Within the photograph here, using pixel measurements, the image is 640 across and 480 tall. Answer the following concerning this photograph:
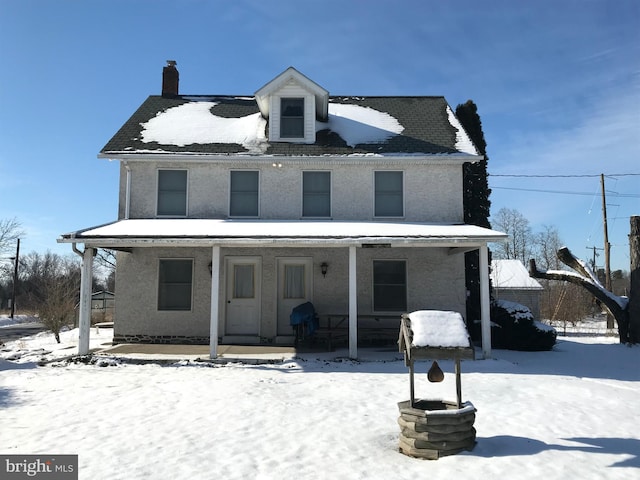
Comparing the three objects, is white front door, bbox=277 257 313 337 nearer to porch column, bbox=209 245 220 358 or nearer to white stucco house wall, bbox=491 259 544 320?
porch column, bbox=209 245 220 358

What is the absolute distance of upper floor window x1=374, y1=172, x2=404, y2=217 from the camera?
13883mm

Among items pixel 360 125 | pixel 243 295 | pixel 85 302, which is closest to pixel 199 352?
pixel 243 295

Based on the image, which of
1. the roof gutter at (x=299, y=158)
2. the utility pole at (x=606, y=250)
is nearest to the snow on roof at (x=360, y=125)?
the roof gutter at (x=299, y=158)

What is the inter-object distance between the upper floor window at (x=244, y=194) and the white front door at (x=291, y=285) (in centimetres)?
172

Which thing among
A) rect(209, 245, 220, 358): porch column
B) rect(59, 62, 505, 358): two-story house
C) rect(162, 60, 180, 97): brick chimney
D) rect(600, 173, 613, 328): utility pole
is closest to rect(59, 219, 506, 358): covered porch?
rect(209, 245, 220, 358): porch column

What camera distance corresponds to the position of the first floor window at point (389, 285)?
13.8 m

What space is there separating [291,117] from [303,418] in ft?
33.0

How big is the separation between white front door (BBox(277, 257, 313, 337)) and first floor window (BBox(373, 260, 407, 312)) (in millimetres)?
1941

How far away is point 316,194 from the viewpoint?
547 inches

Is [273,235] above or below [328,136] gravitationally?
below

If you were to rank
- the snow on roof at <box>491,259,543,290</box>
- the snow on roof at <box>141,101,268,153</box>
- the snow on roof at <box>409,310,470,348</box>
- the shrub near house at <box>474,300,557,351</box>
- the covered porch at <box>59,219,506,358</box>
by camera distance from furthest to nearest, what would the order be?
the snow on roof at <box>491,259,543,290</box>, the snow on roof at <box>141,101,268,153</box>, the shrub near house at <box>474,300,557,351</box>, the covered porch at <box>59,219,506,358</box>, the snow on roof at <box>409,310,470,348</box>

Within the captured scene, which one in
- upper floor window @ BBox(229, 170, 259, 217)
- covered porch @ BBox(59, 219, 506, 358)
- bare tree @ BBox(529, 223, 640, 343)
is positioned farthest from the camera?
bare tree @ BBox(529, 223, 640, 343)

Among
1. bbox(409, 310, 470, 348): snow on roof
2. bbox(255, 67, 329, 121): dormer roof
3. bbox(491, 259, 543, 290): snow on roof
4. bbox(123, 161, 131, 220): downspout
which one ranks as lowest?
bbox(409, 310, 470, 348): snow on roof

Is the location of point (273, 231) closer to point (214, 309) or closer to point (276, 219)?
point (276, 219)
